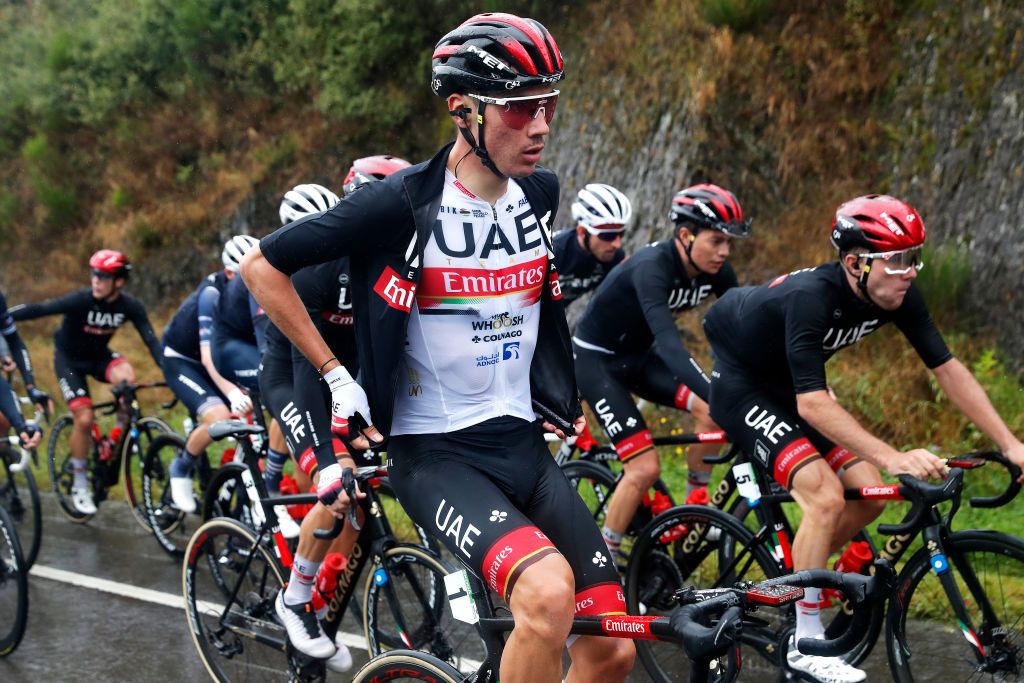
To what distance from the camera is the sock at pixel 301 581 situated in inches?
208

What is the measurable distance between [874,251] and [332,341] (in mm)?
2833

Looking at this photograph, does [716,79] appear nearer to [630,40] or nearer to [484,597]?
[630,40]

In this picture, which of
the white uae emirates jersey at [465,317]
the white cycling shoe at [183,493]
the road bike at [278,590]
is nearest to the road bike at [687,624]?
the white uae emirates jersey at [465,317]

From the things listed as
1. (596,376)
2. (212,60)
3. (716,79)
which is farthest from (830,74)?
(212,60)

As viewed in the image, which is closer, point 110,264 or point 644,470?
point 644,470

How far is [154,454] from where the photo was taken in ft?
30.1

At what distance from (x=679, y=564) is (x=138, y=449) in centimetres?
542

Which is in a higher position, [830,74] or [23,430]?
[830,74]

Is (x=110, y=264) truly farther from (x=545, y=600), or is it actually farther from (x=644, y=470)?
(x=545, y=600)

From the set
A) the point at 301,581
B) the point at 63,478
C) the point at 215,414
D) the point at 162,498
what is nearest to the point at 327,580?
the point at 301,581

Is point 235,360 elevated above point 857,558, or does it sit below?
below

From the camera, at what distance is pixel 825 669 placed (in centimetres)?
488

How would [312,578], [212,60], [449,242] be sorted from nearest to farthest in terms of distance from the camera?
[449,242], [312,578], [212,60]

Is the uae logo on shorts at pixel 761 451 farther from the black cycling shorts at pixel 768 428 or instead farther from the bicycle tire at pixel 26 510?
the bicycle tire at pixel 26 510
